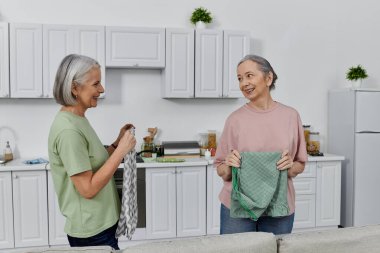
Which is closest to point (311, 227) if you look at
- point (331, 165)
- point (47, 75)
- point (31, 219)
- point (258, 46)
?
point (331, 165)

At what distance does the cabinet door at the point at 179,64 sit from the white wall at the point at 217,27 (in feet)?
1.15

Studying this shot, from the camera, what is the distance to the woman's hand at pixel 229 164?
1954 millimetres

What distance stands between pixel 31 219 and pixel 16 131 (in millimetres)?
985

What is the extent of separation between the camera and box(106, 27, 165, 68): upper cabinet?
4062mm

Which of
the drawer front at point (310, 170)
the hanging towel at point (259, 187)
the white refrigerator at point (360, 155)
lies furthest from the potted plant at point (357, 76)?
the hanging towel at point (259, 187)

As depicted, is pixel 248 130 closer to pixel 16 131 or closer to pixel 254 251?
pixel 254 251

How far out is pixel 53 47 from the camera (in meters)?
3.95

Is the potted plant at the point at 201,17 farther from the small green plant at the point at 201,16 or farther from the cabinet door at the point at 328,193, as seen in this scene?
the cabinet door at the point at 328,193

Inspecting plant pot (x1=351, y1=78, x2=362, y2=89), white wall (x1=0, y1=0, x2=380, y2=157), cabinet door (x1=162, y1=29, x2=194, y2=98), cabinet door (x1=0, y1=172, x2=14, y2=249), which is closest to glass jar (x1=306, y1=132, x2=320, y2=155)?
white wall (x1=0, y1=0, x2=380, y2=157)

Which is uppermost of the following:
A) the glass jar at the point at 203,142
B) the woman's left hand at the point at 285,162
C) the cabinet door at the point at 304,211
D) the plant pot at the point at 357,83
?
the plant pot at the point at 357,83

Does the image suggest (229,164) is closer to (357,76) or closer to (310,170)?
(310,170)

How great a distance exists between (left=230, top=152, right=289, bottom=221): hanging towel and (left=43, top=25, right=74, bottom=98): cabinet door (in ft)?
8.38

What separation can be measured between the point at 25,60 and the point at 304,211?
307cm

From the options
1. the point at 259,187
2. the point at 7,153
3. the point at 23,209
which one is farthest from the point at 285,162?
the point at 7,153
